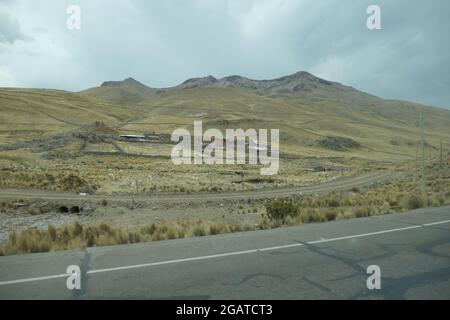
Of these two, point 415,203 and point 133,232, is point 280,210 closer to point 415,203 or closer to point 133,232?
point 133,232

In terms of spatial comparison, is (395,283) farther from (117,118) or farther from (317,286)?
(117,118)

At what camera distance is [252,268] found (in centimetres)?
746

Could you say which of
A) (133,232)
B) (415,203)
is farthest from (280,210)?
(415,203)

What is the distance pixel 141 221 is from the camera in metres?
22.4

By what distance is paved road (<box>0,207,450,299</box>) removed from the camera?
20.4 feet

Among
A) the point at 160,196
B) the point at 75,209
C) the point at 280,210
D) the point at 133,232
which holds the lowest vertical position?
the point at 75,209

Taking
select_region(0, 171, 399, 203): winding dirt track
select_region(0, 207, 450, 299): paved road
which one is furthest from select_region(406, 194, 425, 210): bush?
select_region(0, 171, 399, 203): winding dirt track

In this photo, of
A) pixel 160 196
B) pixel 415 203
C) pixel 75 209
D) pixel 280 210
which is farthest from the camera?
pixel 160 196

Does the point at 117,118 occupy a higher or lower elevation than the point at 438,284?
higher

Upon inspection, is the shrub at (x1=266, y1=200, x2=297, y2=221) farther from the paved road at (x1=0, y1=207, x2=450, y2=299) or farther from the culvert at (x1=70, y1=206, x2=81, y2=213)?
the culvert at (x1=70, y1=206, x2=81, y2=213)

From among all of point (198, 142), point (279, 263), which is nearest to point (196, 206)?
point (279, 263)

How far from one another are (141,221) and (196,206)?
8.11 metres

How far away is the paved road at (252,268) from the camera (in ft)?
20.4
